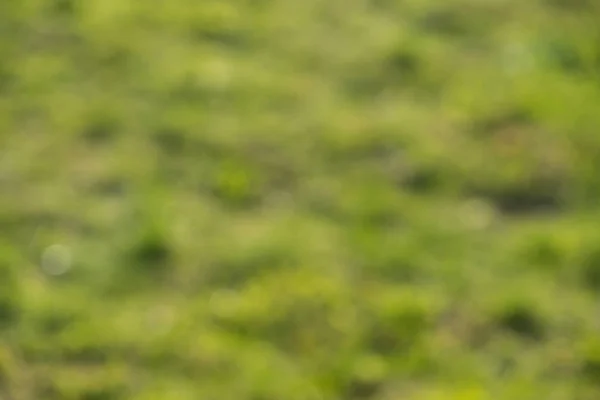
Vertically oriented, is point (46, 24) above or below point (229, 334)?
above

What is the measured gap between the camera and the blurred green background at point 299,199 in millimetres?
3344

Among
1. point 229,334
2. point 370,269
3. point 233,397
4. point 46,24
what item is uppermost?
point 46,24

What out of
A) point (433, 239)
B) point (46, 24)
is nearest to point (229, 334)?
point (433, 239)

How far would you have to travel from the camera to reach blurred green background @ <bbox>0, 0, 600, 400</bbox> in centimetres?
334

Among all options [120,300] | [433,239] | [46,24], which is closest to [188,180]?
[120,300]

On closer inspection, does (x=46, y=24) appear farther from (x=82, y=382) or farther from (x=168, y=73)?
(x=82, y=382)

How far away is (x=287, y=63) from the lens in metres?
4.73

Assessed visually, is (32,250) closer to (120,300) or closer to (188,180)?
(120,300)

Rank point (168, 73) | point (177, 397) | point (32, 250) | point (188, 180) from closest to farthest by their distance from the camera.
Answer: point (177, 397), point (32, 250), point (188, 180), point (168, 73)

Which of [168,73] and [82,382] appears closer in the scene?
[82,382]

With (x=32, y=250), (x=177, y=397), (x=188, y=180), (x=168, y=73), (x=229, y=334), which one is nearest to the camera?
(x=177, y=397)

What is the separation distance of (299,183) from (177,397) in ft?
3.84

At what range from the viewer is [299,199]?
4000 millimetres

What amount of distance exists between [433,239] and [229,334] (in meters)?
0.89
